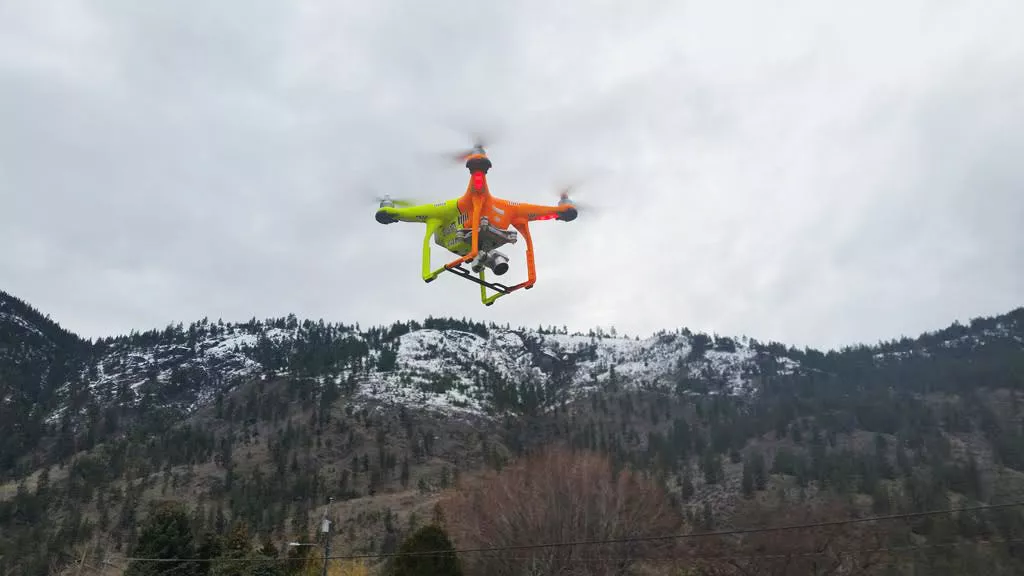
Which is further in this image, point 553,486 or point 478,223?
point 553,486

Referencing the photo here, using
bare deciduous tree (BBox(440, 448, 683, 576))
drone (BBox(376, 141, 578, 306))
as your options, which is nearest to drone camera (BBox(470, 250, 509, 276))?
drone (BBox(376, 141, 578, 306))

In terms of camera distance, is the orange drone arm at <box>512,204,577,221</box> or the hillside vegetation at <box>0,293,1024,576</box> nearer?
the orange drone arm at <box>512,204,577,221</box>

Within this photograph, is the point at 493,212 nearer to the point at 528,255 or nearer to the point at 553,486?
the point at 528,255

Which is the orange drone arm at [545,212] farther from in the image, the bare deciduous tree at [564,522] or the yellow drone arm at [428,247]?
the bare deciduous tree at [564,522]

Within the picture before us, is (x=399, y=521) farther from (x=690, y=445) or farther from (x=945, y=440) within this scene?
(x=945, y=440)

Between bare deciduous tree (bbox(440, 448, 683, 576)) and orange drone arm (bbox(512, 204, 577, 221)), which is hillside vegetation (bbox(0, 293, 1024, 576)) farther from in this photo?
orange drone arm (bbox(512, 204, 577, 221))

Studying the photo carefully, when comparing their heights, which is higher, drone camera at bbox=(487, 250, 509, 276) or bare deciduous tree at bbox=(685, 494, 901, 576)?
drone camera at bbox=(487, 250, 509, 276)

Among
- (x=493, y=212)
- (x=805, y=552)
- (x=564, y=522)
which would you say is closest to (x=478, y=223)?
(x=493, y=212)
